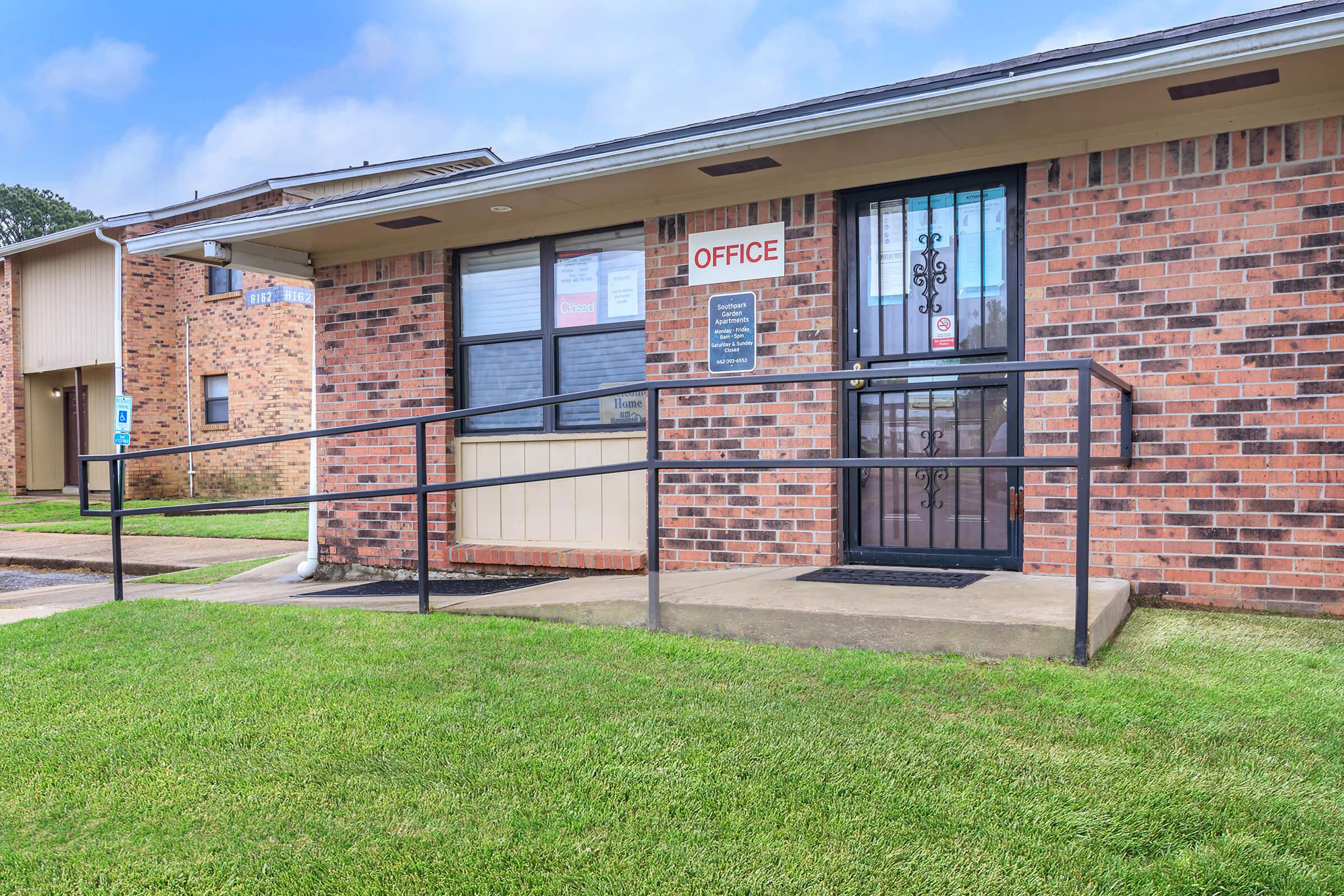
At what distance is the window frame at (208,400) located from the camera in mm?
18703

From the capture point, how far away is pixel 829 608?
12.1 ft

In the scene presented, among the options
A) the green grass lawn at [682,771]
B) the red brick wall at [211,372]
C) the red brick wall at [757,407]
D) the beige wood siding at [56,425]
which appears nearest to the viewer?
the green grass lawn at [682,771]

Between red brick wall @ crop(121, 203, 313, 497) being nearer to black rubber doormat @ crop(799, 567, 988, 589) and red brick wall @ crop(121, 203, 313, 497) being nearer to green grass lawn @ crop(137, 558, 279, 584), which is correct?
green grass lawn @ crop(137, 558, 279, 584)

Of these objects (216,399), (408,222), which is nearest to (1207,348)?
(408,222)

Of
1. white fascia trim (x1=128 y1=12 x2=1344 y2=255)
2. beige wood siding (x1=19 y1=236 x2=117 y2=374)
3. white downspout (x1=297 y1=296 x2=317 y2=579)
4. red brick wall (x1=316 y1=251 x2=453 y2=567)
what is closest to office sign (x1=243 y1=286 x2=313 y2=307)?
white downspout (x1=297 y1=296 x2=317 y2=579)

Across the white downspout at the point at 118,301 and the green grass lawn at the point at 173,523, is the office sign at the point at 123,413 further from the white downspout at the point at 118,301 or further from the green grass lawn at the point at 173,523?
the white downspout at the point at 118,301

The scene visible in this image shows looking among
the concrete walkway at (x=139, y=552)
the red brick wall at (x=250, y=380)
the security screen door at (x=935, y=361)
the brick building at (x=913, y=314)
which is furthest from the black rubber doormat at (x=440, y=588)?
the red brick wall at (x=250, y=380)

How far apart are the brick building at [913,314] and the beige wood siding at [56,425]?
668 inches

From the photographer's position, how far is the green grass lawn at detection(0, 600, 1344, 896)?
2031 mm

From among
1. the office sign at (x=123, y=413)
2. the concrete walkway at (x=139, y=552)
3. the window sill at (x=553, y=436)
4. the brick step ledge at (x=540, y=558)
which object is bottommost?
the concrete walkway at (x=139, y=552)

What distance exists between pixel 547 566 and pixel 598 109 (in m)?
91.6

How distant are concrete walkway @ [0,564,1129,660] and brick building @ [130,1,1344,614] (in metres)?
0.56

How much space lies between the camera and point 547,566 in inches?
248

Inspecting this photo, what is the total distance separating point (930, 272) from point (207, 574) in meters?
5.98
